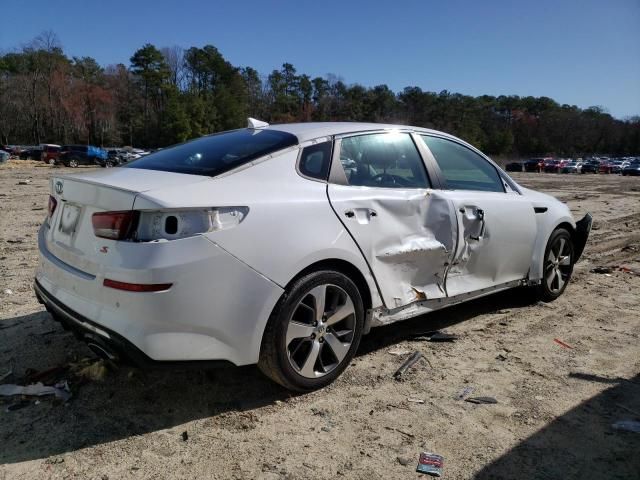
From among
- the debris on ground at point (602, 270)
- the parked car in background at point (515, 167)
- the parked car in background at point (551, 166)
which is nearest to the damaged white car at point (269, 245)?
the debris on ground at point (602, 270)

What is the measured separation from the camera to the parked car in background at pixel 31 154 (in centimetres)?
4550

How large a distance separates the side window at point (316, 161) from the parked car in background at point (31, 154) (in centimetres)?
4914

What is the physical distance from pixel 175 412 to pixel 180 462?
1.57 ft

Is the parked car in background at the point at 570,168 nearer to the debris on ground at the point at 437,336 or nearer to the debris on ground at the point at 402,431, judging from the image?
the debris on ground at the point at 437,336

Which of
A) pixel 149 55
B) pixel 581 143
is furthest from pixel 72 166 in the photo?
pixel 581 143

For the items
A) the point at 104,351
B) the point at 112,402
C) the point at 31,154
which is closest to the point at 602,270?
the point at 112,402

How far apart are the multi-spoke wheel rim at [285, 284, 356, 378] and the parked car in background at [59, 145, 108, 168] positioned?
4289 cm

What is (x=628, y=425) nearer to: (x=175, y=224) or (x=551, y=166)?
(x=175, y=224)

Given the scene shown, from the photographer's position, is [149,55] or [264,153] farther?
[149,55]

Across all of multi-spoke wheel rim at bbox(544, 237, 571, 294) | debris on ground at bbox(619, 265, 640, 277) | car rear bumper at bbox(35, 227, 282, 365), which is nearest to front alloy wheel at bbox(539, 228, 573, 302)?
multi-spoke wheel rim at bbox(544, 237, 571, 294)

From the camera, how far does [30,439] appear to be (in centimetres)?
257

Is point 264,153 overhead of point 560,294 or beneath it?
overhead

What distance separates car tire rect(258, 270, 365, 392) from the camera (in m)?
2.82

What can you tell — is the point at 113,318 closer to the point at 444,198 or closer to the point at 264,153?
the point at 264,153
